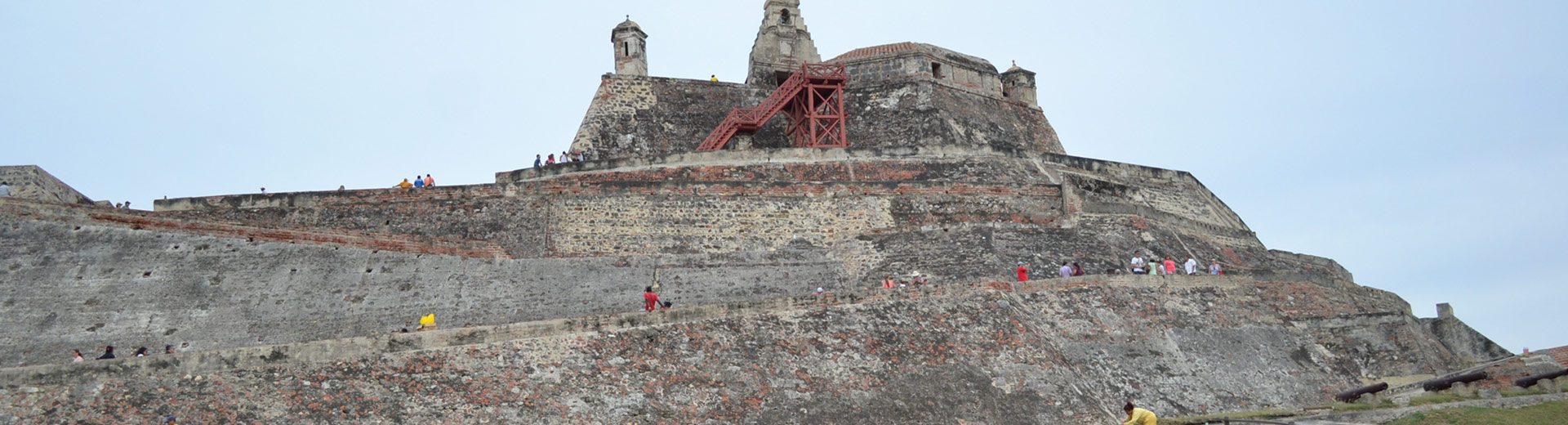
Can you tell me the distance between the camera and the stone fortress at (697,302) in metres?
18.3

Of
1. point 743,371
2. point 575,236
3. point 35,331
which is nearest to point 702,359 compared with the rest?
point 743,371

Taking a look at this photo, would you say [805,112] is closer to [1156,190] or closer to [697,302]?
[1156,190]

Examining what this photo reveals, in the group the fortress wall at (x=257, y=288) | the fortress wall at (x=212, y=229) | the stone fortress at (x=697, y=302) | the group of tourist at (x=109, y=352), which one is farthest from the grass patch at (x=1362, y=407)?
the group of tourist at (x=109, y=352)

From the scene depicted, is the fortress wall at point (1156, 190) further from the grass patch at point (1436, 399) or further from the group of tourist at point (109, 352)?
the group of tourist at point (109, 352)

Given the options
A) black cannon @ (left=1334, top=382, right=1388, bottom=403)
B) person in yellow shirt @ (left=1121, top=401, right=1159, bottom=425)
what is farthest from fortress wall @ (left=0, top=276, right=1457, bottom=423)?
person in yellow shirt @ (left=1121, top=401, right=1159, bottom=425)

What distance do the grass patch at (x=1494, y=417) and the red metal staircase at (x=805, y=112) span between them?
17.7 metres

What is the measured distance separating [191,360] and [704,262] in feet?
34.8

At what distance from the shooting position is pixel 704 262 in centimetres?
2673

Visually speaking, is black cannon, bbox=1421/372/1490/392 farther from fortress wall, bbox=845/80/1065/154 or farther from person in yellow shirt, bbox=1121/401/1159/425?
fortress wall, bbox=845/80/1065/154

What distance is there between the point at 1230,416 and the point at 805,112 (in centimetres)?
1674

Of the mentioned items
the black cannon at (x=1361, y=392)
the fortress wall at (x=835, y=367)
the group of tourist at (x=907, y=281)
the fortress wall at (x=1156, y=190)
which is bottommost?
the black cannon at (x=1361, y=392)

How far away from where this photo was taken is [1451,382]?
19.5 m

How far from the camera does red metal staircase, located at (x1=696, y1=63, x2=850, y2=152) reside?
34750 mm

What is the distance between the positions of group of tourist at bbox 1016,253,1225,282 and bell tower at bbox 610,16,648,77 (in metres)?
13.4
